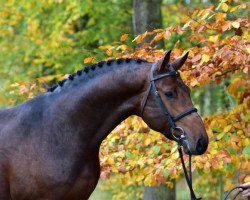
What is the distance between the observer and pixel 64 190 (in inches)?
167

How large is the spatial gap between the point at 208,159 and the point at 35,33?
1038cm

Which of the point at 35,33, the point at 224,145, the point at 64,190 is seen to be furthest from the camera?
the point at 35,33

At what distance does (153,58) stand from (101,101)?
179 centimetres

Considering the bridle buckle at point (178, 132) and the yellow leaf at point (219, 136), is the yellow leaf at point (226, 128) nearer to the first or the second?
the yellow leaf at point (219, 136)

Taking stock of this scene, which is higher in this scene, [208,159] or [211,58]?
[211,58]

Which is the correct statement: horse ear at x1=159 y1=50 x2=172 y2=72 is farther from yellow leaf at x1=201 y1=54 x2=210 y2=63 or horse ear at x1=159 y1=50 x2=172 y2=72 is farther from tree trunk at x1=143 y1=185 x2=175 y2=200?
tree trunk at x1=143 y1=185 x2=175 y2=200

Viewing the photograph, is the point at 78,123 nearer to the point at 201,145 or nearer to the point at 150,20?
the point at 201,145

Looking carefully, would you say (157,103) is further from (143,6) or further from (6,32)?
(6,32)

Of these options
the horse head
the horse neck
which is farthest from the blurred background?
the horse neck

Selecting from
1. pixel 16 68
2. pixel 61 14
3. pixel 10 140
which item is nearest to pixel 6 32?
pixel 16 68

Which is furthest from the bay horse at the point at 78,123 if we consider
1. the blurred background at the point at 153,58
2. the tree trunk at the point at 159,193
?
the tree trunk at the point at 159,193

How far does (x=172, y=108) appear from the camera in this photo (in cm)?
430

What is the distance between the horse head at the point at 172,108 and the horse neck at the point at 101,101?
3.9 inches

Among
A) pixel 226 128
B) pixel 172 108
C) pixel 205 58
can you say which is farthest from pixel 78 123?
pixel 226 128
